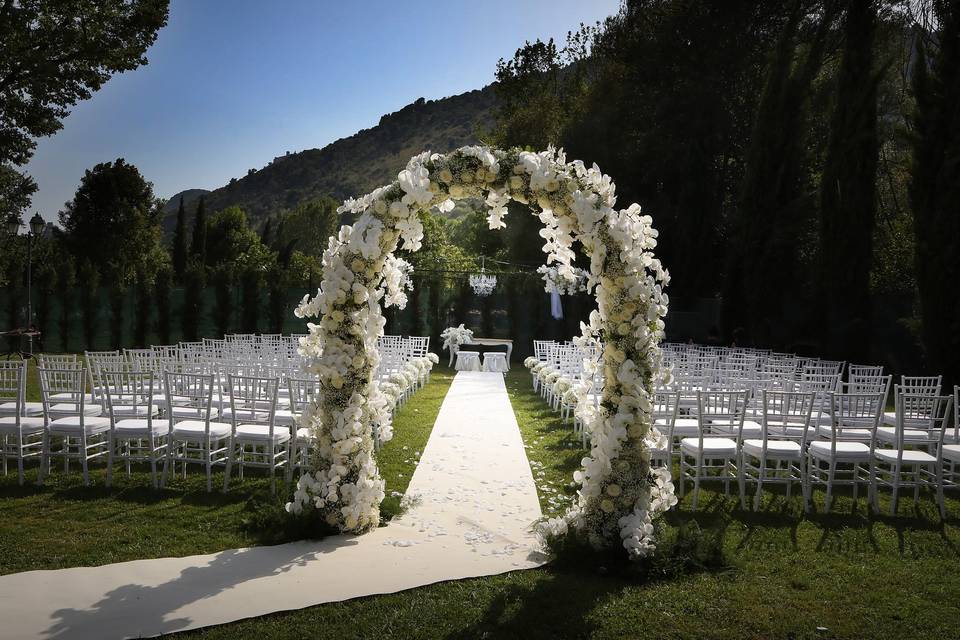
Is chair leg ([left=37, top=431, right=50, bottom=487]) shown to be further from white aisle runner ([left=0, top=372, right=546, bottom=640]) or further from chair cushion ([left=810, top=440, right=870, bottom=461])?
chair cushion ([left=810, top=440, right=870, bottom=461])

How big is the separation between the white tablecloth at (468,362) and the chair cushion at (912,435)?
11.9 metres

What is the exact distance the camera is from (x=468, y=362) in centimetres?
1786

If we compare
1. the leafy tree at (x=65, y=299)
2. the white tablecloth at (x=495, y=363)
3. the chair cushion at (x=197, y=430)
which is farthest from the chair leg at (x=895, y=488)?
the leafy tree at (x=65, y=299)

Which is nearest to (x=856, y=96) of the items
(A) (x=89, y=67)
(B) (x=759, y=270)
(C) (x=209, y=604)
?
(B) (x=759, y=270)

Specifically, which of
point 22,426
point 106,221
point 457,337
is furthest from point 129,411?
point 106,221

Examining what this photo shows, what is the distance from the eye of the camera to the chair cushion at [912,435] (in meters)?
6.17

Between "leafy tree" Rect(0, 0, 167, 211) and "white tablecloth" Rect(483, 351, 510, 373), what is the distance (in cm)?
1642

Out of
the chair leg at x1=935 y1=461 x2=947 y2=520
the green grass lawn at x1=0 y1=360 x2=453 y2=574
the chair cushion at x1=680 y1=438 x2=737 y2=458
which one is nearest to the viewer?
the green grass lawn at x1=0 y1=360 x2=453 y2=574

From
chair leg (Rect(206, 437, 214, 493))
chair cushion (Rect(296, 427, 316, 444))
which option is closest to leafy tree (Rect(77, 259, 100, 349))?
chair leg (Rect(206, 437, 214, 493))

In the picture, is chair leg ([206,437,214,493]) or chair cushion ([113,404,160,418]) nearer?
chair leg ([206,437,214,493])

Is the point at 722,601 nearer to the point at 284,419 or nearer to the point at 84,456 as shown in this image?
the point at 284,419

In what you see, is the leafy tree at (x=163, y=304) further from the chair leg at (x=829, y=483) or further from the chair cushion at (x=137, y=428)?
the chair leg at (x=829, y=483)

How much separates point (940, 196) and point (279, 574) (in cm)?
1418

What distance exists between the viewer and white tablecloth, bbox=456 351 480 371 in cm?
1783
